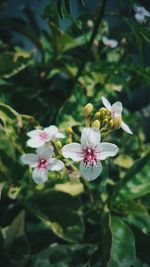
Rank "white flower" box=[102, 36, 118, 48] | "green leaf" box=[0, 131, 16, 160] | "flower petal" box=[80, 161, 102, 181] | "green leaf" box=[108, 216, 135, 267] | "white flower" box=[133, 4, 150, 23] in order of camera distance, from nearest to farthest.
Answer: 1. "flower petal" box=[80, 161, 102, 181]
2. "green leaf" box=[108, 216, 135, 267]
3. "green leaf" box=[0, 131, 16, 160]
4. "white flower" box=[133, 4, 150, 23]
5. "white flower" box=[102, 36, 118, 48]

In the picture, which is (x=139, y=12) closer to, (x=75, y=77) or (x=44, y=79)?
(x=75, y=77)

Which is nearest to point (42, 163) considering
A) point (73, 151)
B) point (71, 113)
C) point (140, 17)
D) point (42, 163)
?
point (42, 163)

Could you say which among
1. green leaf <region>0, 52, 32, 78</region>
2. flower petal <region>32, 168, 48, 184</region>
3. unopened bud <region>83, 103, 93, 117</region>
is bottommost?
flower petal <region>32, 168, 48, 184</region>

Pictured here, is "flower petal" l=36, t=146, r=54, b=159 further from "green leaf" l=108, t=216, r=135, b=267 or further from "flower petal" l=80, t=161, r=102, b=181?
"green leaf" l=108, t=216, r=135, b=267

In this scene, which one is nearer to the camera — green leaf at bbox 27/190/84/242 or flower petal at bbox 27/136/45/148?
flower petal at bbox 27/136/45/148

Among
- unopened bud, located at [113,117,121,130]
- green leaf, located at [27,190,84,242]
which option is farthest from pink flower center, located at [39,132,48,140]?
green leaf, located at [27,190,84,242]

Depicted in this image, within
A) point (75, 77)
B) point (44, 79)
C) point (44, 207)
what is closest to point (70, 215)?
point (44, 207)

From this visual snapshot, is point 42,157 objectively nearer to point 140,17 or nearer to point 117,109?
point 117,109
